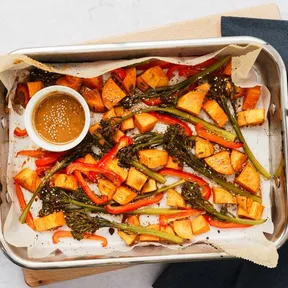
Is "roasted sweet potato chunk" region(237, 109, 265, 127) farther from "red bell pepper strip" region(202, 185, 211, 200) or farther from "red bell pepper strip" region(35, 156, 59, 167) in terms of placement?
"red bell pepper strip" region(35, 156, 59, 167)

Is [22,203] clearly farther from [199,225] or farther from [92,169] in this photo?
[199,225]

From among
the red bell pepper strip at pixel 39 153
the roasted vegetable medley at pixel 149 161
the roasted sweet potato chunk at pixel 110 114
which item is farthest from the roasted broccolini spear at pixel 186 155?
the red bell pepper strip at pixel 39 153

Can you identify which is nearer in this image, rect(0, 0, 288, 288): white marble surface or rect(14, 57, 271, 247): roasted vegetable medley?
rect(14, 57, 271, 247): roasted vegetable medley

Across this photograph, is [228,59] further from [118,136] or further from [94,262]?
[94,262]

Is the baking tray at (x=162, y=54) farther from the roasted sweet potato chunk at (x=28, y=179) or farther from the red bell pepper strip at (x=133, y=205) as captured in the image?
the red bell pepper strip at (x=133, y=205)

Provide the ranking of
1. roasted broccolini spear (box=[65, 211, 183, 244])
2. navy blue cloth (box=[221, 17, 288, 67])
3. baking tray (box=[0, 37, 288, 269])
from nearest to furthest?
baking tray (box=[0, 37, 288, 269])
roasted broccolini spear (box=[65, 211, 183, 244])
navy blue cloth (box=[221, 17, 288, 67])

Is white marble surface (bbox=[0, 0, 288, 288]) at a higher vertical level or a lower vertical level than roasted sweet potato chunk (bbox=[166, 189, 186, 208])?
higher

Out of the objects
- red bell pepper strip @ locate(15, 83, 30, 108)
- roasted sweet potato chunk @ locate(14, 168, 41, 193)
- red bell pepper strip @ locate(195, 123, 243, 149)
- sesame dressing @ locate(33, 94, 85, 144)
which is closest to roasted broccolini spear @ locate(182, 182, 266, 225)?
red bell pepper strip @ locate(195, 123, 243, 149)

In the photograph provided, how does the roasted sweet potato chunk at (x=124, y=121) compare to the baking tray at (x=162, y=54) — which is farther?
the roasted sweet potato chunk at (x=124, y=121)
